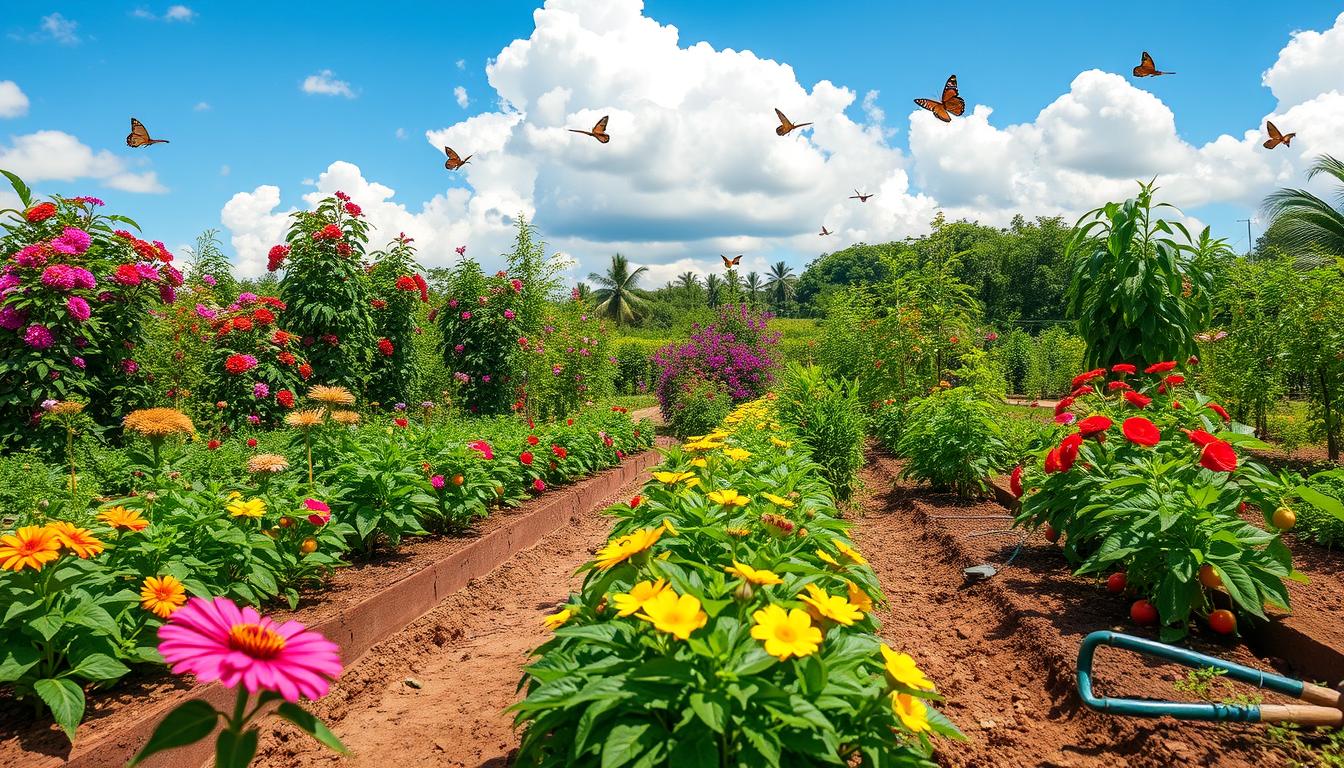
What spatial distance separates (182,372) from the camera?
6.20 metres

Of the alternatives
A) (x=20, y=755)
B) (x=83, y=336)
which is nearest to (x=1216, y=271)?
(x=20, y=755)

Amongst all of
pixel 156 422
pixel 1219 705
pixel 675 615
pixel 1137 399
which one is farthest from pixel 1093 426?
pixel 156 422

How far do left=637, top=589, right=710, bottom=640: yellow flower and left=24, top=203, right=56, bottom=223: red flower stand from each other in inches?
244

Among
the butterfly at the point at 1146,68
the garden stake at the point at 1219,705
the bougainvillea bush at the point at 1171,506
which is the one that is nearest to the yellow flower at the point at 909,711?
the garden stake at the point at 1219,705

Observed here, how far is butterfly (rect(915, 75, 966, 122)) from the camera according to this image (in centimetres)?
457

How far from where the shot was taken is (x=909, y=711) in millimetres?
1371

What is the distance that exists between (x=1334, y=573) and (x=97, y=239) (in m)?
8.22

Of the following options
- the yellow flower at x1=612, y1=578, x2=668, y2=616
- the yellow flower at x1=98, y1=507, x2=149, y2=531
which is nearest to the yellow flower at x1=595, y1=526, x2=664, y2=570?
the yellow flower at x1=612, y1=578, x2=668, y2=616

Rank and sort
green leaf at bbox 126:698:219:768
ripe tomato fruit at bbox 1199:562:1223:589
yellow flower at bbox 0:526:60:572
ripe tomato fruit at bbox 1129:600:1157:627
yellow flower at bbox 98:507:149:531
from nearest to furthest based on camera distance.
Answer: green leaf at bbox 126:698:219:768 < yellow flower at bbox 0:526:60:572 < yellow flower at bbox 98:507:149:531 < ripe tomato fruit at bbox 1199:562:1223:589 < ripe tomato fruit at bbox 1129:600:1157:627

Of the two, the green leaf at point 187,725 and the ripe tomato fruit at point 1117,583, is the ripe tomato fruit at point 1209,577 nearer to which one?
the ripe tomato fruit at point 1117,583

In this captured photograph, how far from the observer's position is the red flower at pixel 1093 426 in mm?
3162

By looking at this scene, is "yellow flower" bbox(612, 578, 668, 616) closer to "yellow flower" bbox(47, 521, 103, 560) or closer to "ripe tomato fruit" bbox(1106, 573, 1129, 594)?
"yellow flower" bbox(47, 521, 103, 560)

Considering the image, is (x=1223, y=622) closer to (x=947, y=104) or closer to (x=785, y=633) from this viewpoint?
(x=785, y=633)

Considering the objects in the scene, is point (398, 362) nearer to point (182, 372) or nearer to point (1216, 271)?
point (182, 372)
